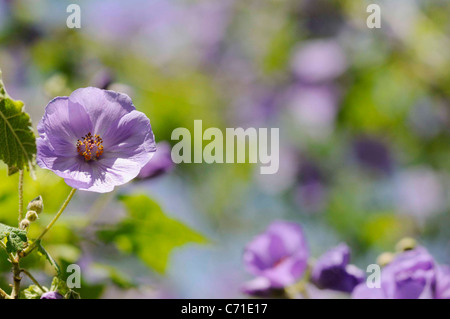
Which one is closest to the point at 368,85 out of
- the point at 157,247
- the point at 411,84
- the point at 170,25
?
the point at 411,84

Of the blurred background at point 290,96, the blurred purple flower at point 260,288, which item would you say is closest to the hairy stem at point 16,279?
the blurred purple flower at point 260,288

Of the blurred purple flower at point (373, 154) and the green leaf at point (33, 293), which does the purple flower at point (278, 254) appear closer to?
the green leaf at point (33, 293)

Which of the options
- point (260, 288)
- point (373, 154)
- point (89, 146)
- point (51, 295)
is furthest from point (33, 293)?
point (373, 154)

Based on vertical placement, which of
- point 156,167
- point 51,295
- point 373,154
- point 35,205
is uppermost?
point 373,154

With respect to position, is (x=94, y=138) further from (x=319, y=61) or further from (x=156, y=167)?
(x=319, y=61)

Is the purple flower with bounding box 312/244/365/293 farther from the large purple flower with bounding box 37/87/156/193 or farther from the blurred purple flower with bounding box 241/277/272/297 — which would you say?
the large purple flower with bounding box 37/87/156/193
